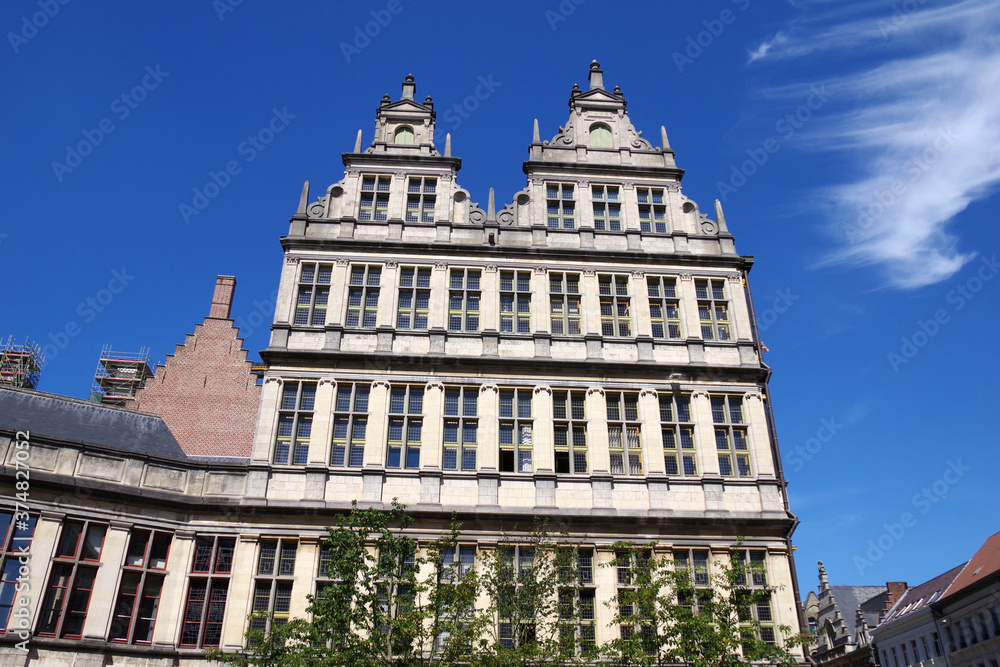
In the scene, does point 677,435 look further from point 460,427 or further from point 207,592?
point 207,592

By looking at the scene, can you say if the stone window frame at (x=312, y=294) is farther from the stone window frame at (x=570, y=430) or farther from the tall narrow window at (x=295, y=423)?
the stone window frame at (x=570, y=430)

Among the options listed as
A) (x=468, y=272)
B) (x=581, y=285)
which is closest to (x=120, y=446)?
(x=468, y=272)

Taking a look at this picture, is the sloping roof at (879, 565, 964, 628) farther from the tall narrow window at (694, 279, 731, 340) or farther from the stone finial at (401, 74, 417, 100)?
the stone finial at (401, 74, 417, 100)

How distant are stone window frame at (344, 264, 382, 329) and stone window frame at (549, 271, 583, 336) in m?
5.54

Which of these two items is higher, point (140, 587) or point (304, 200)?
point (304, 200)

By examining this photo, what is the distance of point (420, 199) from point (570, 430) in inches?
389

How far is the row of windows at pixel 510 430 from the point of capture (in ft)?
72.4

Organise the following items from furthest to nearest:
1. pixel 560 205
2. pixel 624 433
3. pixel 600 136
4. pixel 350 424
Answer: pixel 600 136 → pixel 560 205 → pixel 624 433 → pixel 350 424

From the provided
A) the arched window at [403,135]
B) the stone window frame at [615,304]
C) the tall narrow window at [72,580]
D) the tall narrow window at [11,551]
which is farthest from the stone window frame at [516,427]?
the tall narrow window at [11,551]

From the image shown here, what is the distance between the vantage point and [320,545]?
2053cm

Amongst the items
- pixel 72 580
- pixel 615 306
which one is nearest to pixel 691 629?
pixel 615 306

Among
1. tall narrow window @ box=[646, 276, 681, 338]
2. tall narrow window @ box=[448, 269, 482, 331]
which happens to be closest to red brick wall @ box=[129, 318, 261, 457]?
tall narrow window @ box=[448, 269, 482, 331]

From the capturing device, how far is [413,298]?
24656mm

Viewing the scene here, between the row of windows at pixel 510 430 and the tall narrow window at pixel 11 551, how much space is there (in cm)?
610
